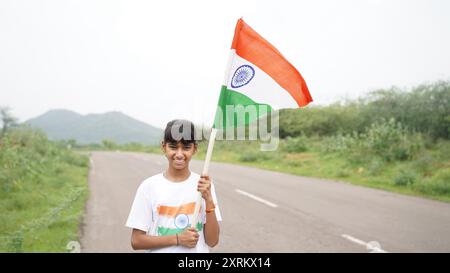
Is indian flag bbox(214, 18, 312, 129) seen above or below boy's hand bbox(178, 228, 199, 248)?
above

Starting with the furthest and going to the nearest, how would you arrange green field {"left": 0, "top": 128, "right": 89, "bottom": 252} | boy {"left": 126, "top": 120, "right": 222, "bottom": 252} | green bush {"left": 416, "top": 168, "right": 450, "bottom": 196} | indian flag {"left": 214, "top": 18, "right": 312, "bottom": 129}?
green bush {"left": 416, "top": 168, "right": 450, "bottom": 196}
green field {"left": 0, "top": 128, "right": 89, "bottom": 252}
indian flag {"left": 214, "top": 18, "right": 312, "bottom": 129}
boy {"left": 126, "top": 120, "right": 222, "bottom": 252}

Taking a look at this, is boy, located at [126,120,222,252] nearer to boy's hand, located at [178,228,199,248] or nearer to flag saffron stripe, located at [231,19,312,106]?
boy's hand, located at [178,228,199,248]

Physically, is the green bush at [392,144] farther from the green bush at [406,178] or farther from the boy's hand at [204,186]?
the boy's hand at [204,186]

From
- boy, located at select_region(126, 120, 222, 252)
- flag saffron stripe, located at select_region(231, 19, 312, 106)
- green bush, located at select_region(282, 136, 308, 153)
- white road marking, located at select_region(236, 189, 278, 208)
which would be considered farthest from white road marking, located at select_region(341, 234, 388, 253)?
green bush, located at select_region(282, 136, 308, 153)

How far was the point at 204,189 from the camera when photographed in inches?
88.9

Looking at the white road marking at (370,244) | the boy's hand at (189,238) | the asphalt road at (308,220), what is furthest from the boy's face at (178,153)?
the white road marking at (370,244)

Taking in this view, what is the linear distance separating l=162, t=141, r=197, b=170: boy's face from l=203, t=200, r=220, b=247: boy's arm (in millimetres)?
278

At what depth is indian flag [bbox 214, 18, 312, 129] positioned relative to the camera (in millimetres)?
2498

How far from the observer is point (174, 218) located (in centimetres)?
240

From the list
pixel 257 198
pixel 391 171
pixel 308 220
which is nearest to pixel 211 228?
pixel 308 220

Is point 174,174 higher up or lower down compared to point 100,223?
higher up
